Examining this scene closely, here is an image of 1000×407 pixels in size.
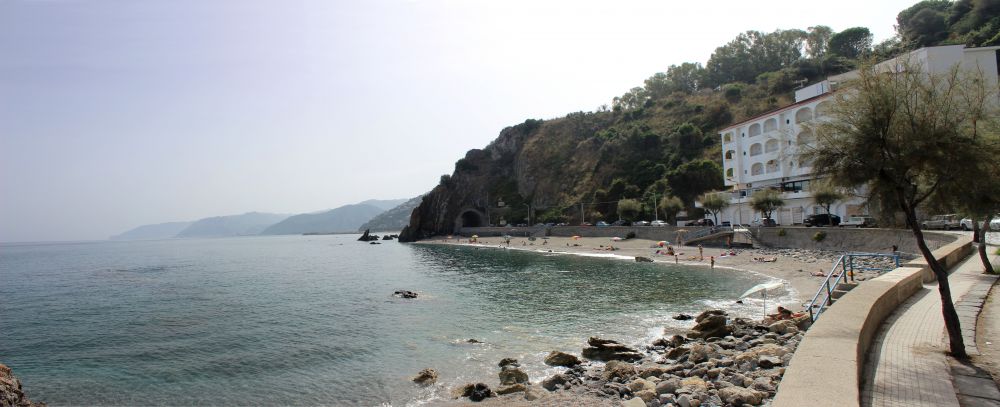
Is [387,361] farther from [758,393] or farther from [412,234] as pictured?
[412,234]

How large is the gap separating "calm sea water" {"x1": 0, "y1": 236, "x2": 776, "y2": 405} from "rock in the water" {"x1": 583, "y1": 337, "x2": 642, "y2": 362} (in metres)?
1.18

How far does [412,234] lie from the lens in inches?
4870

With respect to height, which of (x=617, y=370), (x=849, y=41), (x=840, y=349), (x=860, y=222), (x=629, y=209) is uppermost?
(x=849, y=41)

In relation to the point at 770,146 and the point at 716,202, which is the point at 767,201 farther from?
the point at 770,146

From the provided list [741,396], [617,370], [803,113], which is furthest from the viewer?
[803,113]

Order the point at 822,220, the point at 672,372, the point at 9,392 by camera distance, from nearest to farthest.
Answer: the point at 9,392
the point at 672,372
the point at 822,220

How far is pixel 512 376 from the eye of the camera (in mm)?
14617

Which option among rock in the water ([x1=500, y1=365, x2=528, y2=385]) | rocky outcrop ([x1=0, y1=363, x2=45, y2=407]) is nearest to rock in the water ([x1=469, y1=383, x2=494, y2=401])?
rock in the water ([x1=500, y1=365, x2=528, y2=385])

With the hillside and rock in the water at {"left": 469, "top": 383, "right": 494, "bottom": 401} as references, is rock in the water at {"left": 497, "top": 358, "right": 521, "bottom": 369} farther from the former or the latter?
the hillside

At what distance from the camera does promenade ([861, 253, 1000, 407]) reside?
6.59 metres

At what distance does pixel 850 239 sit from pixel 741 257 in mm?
7755

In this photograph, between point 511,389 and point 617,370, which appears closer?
point 511,389

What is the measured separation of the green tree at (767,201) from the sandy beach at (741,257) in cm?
584

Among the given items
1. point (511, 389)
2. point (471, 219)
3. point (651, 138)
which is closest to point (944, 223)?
point (511, 389)
